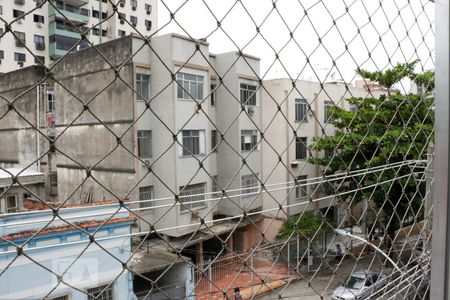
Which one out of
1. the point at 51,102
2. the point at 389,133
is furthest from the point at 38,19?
the point at 389,133

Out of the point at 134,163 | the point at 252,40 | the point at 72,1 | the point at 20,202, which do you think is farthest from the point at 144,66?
the point at 72,1

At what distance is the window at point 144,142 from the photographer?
4.50m

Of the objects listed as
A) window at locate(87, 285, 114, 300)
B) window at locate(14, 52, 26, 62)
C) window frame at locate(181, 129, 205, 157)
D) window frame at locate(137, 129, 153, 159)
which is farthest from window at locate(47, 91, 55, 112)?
window at locate(14, 52, 26, 62)

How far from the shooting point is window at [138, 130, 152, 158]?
14.8 feet

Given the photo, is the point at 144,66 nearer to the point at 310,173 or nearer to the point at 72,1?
the point at 310,173

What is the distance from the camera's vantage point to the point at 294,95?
217 inches

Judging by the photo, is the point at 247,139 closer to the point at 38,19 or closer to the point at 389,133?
the point at 389,133

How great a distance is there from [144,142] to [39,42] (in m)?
5.51

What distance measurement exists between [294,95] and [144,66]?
2250mm

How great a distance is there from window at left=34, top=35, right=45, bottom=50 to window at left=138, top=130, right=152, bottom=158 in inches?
210

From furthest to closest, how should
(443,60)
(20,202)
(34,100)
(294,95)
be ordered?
(294,95) < (34,100) < (20,202) < (443,60)

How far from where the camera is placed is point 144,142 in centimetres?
455

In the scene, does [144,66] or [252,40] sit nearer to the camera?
[252,40]

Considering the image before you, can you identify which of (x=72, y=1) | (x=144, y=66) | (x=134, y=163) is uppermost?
(x=72, y=1)
